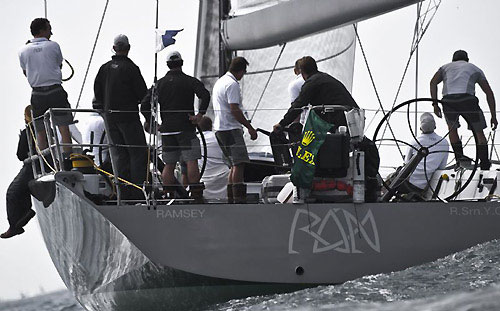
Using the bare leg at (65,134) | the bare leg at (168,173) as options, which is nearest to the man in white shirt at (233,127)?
the bare leg at (168,173)

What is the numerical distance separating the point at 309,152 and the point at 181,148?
3.07ft

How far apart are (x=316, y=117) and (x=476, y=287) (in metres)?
1.66

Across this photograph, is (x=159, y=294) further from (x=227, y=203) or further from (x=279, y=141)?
(x=279, y=141)

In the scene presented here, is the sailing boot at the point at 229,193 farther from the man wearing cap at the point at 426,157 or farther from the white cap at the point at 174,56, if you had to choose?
the man wearing cap at the point at 426,157

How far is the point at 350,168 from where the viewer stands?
9523mm

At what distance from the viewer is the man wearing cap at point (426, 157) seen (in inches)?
407

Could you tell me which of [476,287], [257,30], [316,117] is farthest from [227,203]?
[257,30]

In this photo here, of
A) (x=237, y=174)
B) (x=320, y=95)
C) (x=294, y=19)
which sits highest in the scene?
(x=294, y=19)

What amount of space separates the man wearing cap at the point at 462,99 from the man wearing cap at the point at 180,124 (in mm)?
1646

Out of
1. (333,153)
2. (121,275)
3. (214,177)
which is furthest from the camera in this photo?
(214,177)

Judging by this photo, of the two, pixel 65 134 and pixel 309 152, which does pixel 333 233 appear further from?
pixel 65 134

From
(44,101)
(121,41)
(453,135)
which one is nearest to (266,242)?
(453,135)

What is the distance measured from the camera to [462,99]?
10672 millimetres

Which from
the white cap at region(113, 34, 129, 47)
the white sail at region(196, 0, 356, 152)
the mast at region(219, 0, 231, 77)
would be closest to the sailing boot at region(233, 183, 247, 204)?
the white cap at region(113, 34, 129, 47)
